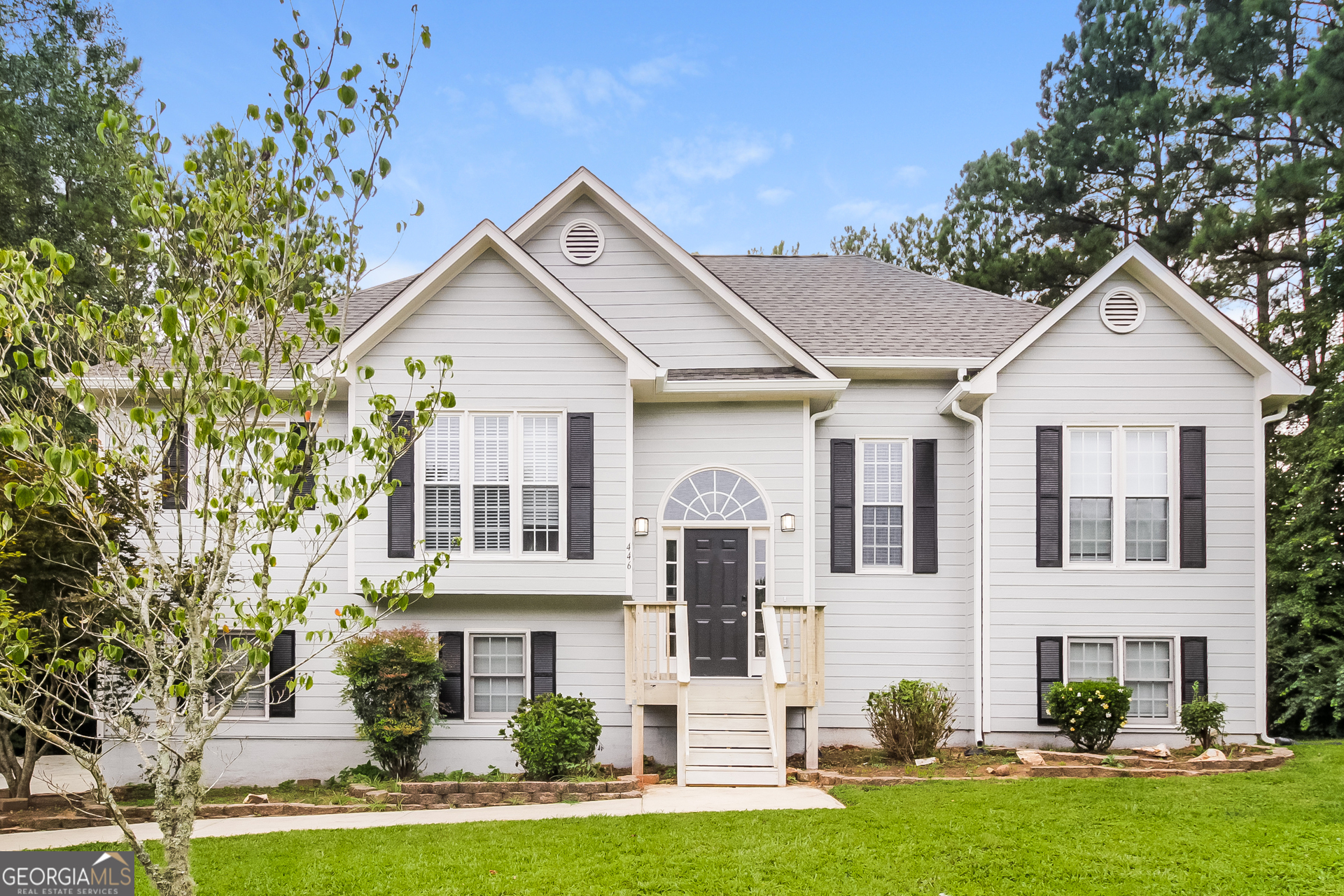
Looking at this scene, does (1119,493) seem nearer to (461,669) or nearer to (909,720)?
(909,720)

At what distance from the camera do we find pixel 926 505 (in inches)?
472

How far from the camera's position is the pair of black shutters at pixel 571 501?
10578 mm

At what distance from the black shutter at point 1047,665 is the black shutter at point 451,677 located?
7438mm

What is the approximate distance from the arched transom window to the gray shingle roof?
2192 millimetres

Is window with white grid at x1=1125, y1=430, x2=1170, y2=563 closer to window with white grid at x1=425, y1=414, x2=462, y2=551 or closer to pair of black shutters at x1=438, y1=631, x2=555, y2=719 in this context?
pair of black shutters at x1=438, y1=631, x2=555, y2=719

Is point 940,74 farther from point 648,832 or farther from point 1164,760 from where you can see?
point 648,832

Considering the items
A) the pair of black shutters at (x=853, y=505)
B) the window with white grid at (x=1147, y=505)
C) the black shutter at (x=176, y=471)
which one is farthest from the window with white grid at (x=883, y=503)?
the black shutter at (x=176, y=471)

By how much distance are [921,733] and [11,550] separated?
10.2 meters

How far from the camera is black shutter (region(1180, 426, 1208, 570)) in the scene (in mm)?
11156

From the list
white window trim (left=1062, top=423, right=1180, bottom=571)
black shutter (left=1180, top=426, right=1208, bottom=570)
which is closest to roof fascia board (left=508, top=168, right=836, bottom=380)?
white window trim (left=1062, top=423, right=1180, bottom=571)

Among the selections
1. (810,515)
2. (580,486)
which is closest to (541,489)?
(580,486)

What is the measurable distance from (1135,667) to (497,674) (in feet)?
27.5

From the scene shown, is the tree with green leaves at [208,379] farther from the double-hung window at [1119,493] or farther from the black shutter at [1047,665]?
the double-hung window at [1119,493]

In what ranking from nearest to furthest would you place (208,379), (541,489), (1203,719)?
(208,379), (1203,719), (541,489)
